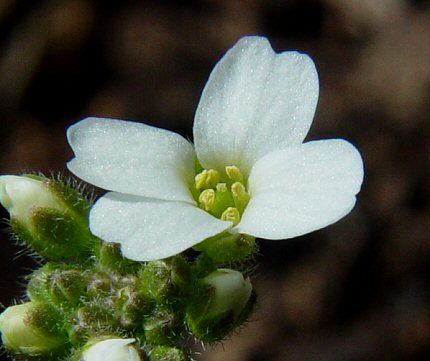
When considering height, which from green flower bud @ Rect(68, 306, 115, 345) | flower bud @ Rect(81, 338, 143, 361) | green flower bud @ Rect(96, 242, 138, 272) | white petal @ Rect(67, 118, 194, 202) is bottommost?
green flower bud @ Rect(68, 306, 115, 345)

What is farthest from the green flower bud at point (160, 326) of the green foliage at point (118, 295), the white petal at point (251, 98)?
the white petal at point (251, 98)

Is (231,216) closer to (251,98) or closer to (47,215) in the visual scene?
(251,98)

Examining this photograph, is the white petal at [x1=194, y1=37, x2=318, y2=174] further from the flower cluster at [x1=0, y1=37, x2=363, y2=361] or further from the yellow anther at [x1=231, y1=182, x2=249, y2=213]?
the yellow anther at [x1=231, y1=182, x2=249, y2=213]

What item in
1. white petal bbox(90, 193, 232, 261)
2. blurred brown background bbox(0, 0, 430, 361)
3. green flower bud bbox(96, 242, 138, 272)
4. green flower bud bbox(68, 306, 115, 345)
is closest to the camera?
white petal bbox(90, 193, 232, 261)

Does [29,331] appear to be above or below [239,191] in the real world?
below

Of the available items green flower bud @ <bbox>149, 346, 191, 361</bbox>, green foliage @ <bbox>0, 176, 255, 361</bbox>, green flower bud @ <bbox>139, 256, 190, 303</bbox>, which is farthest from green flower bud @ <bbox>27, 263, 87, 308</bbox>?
green flower bud @ <bbox>149, 346, 191, 361</bbox>

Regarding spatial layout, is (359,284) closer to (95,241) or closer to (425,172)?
(425,172)

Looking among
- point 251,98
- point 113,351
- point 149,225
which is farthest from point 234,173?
point 113,351

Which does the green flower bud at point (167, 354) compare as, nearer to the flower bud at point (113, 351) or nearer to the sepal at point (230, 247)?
the flower bud at point (113, 351)
